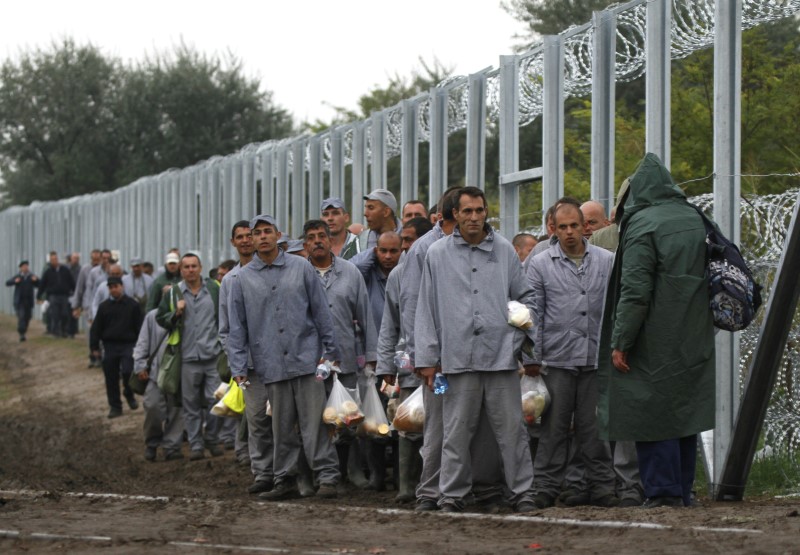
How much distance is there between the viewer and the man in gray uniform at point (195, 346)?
50.2 ft

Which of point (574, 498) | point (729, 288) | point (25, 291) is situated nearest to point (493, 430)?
point (574, 498)

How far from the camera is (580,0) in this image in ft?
116

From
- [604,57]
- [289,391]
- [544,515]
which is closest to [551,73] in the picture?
[604,57]

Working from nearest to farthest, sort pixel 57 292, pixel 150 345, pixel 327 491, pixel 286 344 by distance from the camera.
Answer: pixel 327 491 → pixel 286 344 → pixel 150 345 → pixel 57 292

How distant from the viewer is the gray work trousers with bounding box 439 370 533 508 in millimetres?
9367

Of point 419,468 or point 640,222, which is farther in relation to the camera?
point 419,468

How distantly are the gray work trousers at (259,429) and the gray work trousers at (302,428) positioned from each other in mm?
203

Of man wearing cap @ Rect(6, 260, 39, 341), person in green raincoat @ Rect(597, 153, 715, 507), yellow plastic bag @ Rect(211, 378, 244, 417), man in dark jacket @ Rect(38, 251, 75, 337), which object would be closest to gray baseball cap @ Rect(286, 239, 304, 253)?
yellow plastic bag @ Rect(211, 378, 244, 417)

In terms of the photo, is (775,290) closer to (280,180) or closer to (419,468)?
(419,468)

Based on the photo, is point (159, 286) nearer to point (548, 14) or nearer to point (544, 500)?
point (544, 500)

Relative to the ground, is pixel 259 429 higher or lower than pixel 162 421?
higher

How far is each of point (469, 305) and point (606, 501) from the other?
4.97 feet

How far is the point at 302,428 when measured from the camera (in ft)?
37.2

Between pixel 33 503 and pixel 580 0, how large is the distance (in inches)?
1091
